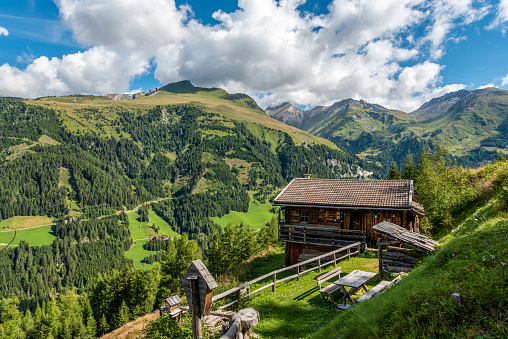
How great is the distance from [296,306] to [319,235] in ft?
40.8

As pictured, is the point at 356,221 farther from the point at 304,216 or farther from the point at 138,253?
the point at 138,253

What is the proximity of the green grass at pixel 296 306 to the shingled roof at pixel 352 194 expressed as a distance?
505cm

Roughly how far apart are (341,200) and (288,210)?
5541 millimetres

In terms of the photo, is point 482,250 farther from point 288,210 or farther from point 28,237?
point 28,237

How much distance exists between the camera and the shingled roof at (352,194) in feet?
79.8

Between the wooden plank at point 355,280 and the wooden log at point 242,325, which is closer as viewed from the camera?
the wooden log at point 242,325

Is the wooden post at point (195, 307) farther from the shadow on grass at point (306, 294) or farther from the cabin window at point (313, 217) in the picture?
the cabin window at point (313, 217)

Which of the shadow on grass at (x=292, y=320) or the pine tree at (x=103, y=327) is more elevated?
the shadow on grass at (x=292, y=320)

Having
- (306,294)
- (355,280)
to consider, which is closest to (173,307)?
(306,294)

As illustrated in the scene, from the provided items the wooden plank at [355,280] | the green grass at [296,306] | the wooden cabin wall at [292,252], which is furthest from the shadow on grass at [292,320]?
the wooden cabin wall at [292,252]

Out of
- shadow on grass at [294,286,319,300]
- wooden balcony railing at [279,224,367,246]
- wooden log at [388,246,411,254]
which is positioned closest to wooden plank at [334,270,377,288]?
wooden log at [388,246,411,254]

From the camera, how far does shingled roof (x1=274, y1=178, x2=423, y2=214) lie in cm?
2431

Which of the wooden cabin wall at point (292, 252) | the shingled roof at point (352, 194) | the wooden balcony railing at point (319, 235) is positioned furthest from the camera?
the wooden cabin wall at point (292, 252)

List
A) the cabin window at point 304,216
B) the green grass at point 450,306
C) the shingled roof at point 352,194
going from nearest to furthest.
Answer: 1. the green grass at point 450,306
2. the shingled roof at point 352,194
3. the cabin window at point 304,216
